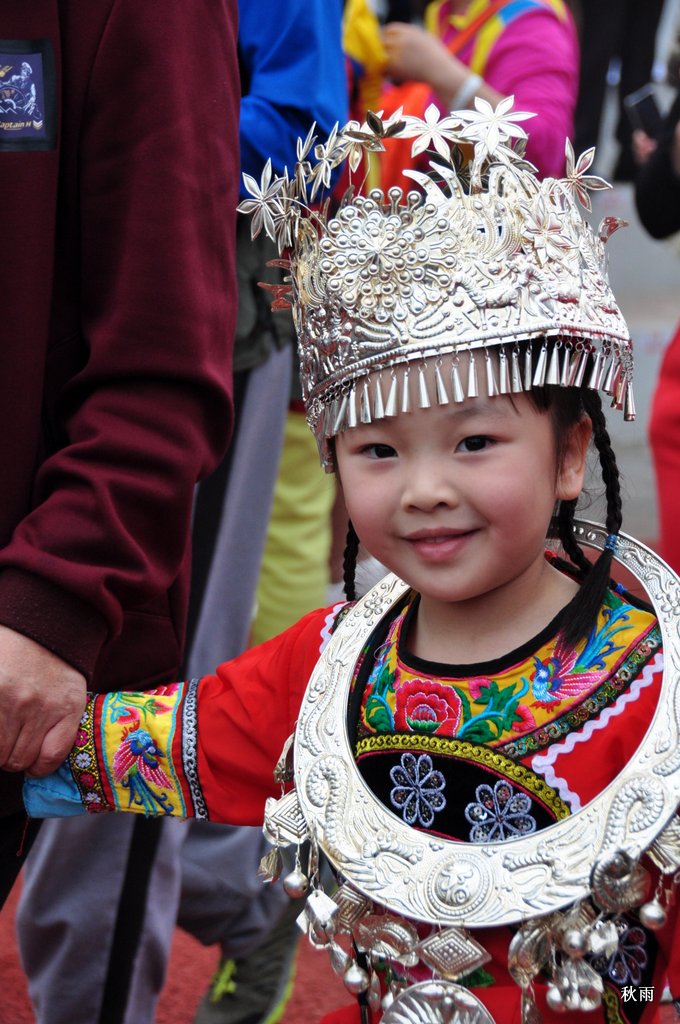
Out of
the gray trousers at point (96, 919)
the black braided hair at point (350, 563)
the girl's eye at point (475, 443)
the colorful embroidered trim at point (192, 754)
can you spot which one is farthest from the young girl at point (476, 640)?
the gray trousers at point (96, 919)

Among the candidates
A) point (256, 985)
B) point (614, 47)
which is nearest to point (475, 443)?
point (256, 985)

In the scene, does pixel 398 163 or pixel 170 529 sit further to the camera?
pixel 398 163

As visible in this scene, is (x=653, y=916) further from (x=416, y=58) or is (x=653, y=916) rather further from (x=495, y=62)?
(x=495, y=62)

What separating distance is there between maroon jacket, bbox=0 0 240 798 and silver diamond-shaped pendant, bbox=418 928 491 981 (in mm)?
584

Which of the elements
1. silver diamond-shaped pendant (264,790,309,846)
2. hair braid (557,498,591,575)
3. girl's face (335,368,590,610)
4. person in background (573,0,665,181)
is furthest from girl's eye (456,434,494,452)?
person in background (573,0,665,181)

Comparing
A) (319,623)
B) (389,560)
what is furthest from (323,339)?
(319,623)

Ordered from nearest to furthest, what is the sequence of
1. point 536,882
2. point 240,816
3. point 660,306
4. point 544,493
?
1. point 536,882
2. point 544,493
3. point 240,816
4. point 660,306

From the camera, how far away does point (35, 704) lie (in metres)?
1.91

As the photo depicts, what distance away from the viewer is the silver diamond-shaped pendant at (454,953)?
5.91 feet

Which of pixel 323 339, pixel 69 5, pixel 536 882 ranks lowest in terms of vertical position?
pixel 536 882

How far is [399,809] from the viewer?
1.93m

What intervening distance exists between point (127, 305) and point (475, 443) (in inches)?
20.2

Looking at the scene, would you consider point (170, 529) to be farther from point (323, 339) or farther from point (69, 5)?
point (69, 5)

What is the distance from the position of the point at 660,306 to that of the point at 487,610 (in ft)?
26.6
